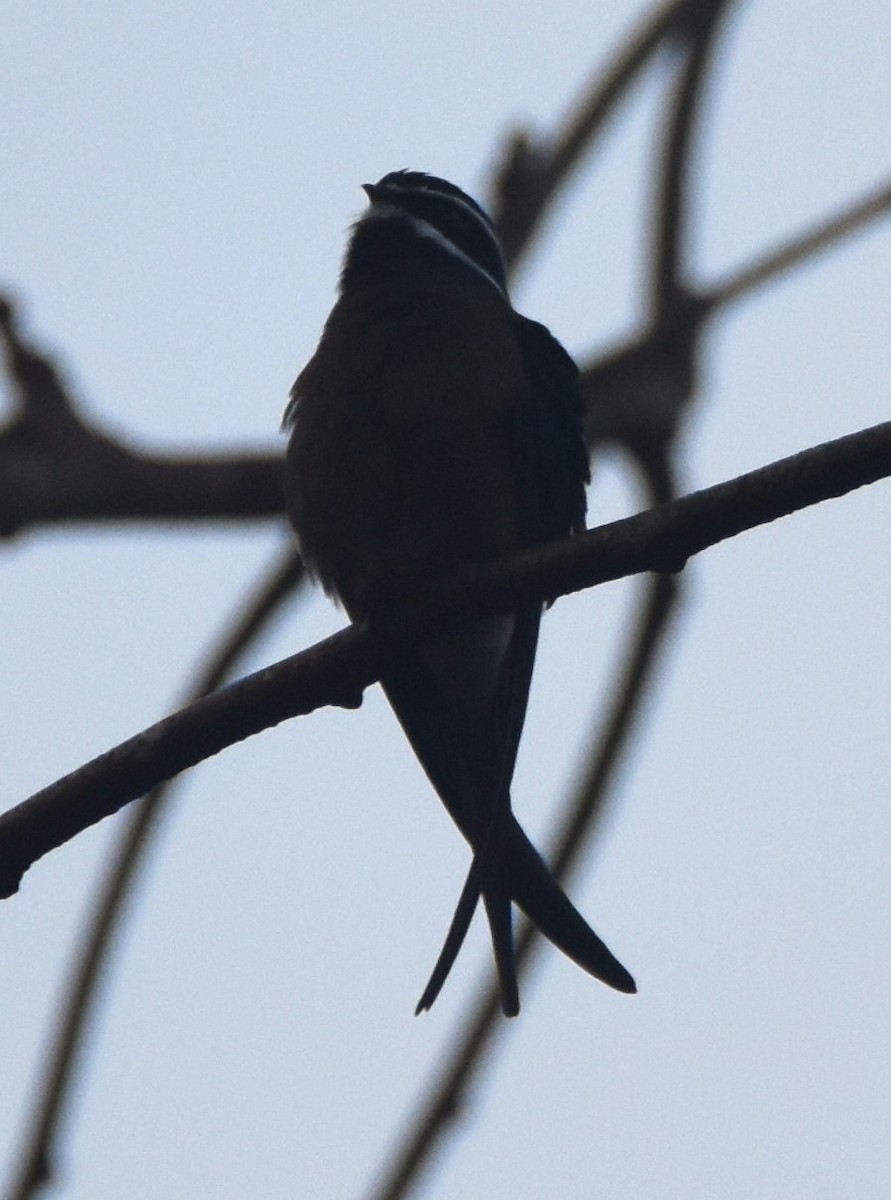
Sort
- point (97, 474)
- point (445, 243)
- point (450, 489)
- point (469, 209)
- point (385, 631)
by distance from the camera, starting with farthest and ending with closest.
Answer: point (469, 209) → point (445, 243) → point (97, 474) → point (450, 489) → point (385, 631)

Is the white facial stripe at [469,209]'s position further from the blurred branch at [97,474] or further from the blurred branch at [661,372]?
the blurred branch at [97,474]

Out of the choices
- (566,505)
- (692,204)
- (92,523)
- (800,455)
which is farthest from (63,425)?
(800,455)

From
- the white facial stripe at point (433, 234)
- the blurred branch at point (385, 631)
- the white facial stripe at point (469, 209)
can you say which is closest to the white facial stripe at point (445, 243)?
the white facial stripe at point (433, 234)

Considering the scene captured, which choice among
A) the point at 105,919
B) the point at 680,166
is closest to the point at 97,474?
the point at 105,919

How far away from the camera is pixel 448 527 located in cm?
393

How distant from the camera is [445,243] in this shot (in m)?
5.05

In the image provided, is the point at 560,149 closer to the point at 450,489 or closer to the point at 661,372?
the point at 661,372

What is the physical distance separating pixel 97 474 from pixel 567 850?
1544 millimetres

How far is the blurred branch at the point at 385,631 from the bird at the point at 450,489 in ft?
1.89

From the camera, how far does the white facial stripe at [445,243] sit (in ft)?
16.3

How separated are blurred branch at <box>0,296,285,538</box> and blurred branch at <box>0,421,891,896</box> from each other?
160cm

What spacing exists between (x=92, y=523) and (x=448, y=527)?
1.29m

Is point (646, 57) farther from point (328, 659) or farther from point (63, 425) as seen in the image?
point (328, 659)

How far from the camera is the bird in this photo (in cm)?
387
